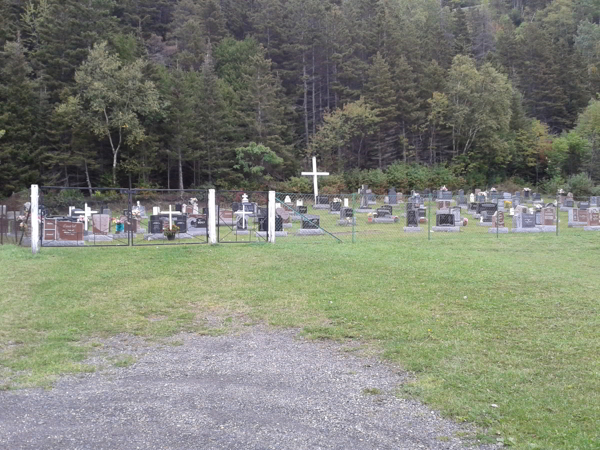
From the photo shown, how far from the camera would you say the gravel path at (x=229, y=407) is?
14.6 feet

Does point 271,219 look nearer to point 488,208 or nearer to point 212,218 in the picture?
point 212,218

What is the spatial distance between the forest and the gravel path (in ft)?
118

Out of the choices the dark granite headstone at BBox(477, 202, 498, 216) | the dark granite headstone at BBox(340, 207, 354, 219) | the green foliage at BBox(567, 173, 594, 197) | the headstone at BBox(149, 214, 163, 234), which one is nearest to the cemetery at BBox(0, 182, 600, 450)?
the headstone at BBox(149, 214, 163, 234)

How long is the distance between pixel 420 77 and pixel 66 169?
34819mm

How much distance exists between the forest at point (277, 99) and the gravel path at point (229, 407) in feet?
118

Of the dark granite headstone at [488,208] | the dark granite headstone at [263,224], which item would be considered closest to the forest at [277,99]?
the dark granite headstone at [488,208]

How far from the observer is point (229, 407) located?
516cm

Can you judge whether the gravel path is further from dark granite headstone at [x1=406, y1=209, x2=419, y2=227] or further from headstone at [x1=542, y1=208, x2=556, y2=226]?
headstone at [x1=542, y1=208, x2=556, y2=226]

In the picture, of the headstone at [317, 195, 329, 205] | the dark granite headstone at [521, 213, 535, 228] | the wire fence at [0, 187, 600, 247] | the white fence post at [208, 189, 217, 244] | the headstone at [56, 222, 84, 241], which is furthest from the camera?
the headstone at [317, 195, 329, 205]

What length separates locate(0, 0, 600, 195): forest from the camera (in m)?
40.2

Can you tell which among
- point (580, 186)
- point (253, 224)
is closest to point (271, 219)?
point (253, 224)

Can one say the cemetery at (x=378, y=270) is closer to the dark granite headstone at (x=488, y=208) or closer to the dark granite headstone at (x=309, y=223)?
the dark granite headstone at (x=309, y=223)

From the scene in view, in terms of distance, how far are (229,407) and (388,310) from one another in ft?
14.2

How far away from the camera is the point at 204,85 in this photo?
150 feet
